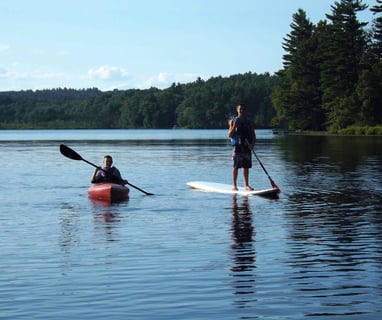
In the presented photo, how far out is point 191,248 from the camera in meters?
13.0

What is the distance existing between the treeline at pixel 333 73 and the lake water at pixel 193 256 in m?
68.9

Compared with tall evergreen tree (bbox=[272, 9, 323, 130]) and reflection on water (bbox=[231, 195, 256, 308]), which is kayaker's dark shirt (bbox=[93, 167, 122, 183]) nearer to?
reflection on water (bbox=[231, 195, 256, 308])

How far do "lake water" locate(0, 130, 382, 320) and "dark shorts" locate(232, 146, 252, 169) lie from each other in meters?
1.08

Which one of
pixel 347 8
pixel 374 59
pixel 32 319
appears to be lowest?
pixel 32 319

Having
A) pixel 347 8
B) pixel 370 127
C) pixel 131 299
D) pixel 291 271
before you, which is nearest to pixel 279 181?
pixel 291 271

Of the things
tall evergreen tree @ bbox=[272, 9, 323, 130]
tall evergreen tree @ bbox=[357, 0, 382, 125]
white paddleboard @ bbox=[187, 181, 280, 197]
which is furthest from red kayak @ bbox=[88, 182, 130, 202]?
tall evergreen tree @ bbox=[272, 9, 323, 130]

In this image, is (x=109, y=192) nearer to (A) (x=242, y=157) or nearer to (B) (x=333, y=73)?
(A) (x=242, y=157)

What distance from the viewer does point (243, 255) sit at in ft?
40.4

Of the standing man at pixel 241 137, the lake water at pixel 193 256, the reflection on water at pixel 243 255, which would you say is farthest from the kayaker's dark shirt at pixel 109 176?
the reflection on water at pixel 243 255

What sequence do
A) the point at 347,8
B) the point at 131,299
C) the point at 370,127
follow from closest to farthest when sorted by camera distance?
the point at 131,299 < the point at 370,127 < the point at 347,8

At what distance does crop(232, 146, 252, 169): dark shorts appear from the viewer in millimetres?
21859

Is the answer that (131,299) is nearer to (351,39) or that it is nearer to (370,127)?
(370,127)

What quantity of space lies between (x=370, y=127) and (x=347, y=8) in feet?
55.4

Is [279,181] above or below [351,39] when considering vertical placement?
below
